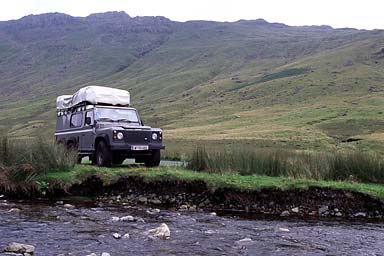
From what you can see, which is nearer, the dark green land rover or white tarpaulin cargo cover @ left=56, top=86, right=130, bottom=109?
the dark green land rover

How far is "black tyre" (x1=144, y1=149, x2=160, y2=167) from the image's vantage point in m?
18.9

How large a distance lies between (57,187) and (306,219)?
24.7 feet

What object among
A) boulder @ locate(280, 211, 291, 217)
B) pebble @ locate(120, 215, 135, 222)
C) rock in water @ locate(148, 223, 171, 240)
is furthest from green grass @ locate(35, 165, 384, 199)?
rock in water @ locate(148, 223, 171, 240)

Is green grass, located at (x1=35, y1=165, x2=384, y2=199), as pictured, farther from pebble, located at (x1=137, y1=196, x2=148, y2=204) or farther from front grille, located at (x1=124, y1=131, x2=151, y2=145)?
front grille, located at (x1=124, y1=131, x2=151, y2=145)

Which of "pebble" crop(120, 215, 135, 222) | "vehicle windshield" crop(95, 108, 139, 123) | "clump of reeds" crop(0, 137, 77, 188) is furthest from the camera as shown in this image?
"vehicle windshield" crop(95, 108, 139, 123)

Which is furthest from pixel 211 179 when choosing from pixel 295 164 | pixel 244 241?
pixel 244 241

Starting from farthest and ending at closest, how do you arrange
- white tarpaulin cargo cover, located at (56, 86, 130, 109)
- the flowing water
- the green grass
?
1. white tarpaulin cargo cover, located at (56, 86, 130, 109)
2. the green grass
3. the flowing water

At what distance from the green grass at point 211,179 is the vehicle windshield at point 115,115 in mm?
3019

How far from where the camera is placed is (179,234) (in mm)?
11359

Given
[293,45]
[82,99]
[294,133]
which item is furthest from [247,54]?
[82,99]

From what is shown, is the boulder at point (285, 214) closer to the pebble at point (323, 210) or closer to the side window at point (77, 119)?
the pebble at point (323, 210)

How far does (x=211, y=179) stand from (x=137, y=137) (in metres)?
3.89

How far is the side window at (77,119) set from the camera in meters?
21.0

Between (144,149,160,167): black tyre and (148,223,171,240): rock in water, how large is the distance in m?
7.52
